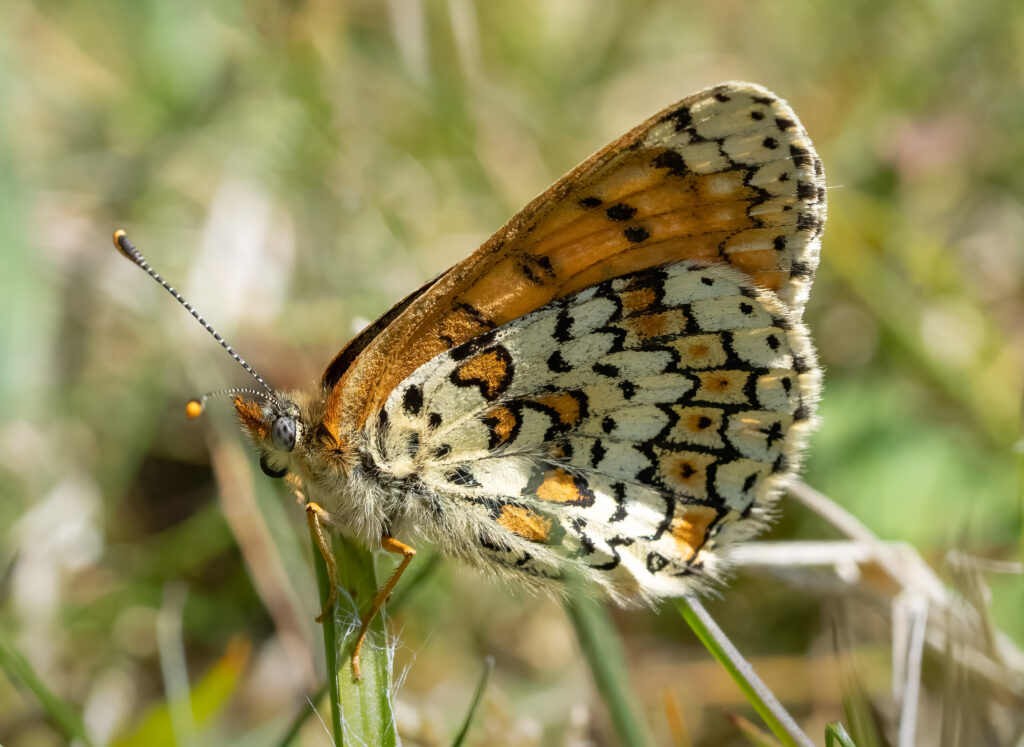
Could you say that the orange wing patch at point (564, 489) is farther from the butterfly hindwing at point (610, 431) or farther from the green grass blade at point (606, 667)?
the green grass blade at point (606, 667)

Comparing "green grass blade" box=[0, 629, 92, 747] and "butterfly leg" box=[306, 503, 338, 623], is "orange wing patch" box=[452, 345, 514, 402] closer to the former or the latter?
"butterfly leg" box=[306, 503, 338, 623]

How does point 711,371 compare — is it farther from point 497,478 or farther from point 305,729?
Result: point 305,729

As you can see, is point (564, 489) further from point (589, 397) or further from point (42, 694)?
point (42, 694)

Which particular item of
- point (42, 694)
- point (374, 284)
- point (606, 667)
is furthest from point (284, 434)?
point (374, 284)

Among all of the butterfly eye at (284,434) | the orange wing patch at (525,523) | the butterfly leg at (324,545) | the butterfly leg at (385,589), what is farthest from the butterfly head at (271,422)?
the orange wing patch at (525,523)

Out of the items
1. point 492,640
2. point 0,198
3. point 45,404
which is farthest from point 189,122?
point 492,640

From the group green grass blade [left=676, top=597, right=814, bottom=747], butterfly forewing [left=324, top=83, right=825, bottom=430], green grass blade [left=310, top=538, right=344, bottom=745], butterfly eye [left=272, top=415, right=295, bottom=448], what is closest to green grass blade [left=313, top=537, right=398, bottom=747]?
green grass blade [left=310, top=538, right=344, bottom=745]

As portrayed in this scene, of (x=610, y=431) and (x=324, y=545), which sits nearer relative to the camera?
(x=324, y=545)
